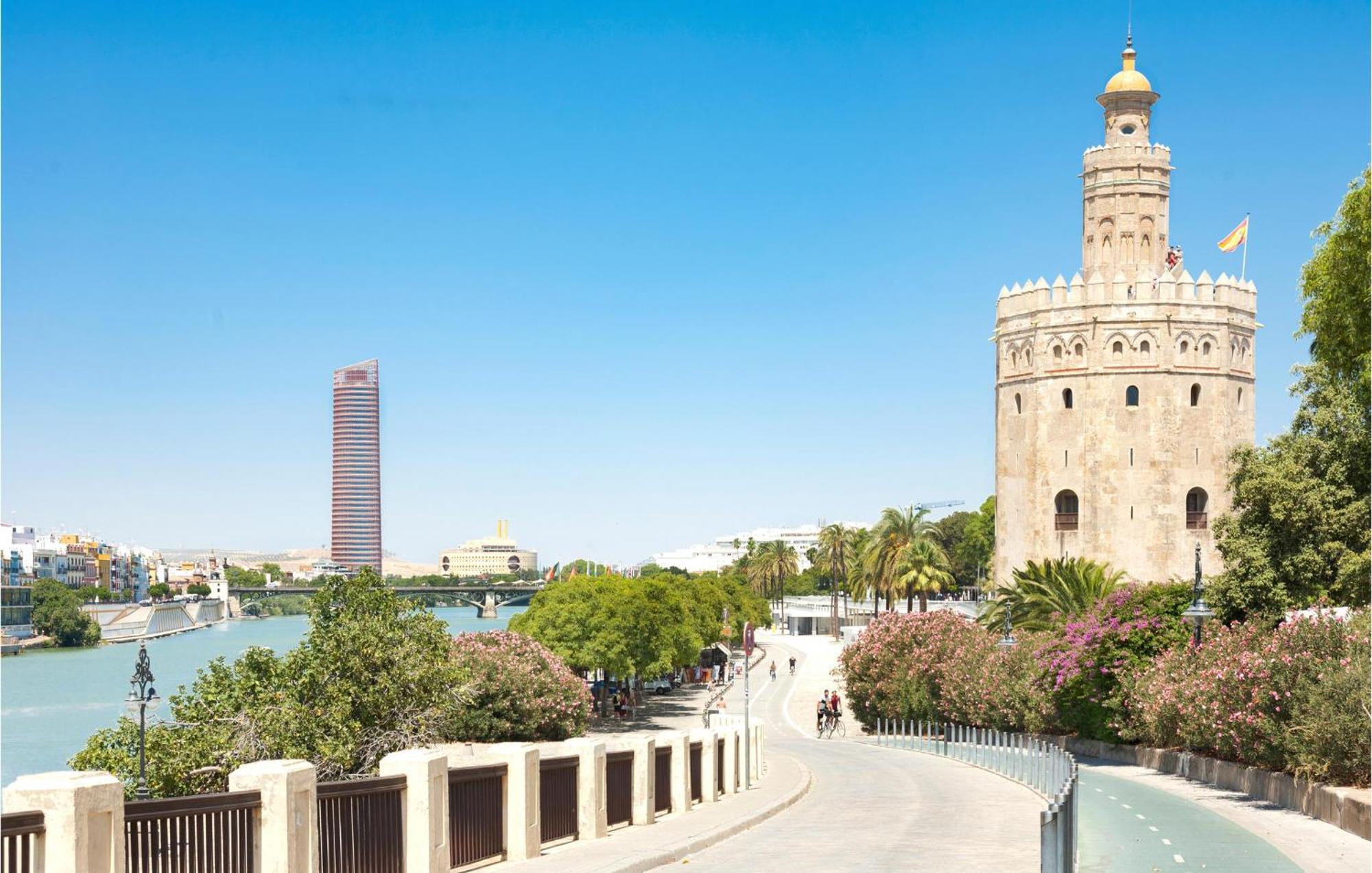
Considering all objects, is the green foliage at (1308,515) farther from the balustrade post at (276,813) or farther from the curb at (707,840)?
the balustrade post at (276,813)

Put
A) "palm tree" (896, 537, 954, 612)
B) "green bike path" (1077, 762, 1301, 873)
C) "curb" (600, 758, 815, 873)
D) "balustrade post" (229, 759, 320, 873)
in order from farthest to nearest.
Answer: "palm tree" (896, 537, 954, 612) < "green bike path" (1077, 762, 1301, 873) < "curb" (600, 758, 815, 873) < "balustrade post" (229, 759, 320, 873)

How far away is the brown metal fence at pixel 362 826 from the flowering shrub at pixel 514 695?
28.6 m

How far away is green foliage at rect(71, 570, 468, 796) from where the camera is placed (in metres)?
30.0

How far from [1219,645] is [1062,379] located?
130 ft

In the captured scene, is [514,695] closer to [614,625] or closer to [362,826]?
[614,625]

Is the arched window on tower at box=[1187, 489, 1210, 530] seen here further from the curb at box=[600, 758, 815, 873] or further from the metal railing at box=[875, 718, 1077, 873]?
the curb at box=[600, 758, 815, 873]

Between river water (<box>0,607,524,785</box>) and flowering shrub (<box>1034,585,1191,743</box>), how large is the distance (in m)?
16.6

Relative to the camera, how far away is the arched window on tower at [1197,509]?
6719cm

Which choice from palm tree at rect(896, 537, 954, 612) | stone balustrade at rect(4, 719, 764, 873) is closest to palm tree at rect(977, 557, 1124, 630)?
palm tree at rect(896, 537, 954, 612)

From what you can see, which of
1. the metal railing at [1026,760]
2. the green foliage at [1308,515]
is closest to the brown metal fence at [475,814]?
the metal railing at [1026,760]

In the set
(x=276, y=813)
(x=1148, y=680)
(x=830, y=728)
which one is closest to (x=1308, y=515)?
(x=1148, y=680)

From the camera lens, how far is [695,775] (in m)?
24.0

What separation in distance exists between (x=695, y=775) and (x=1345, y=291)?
15.5m

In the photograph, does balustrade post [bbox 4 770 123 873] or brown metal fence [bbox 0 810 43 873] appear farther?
balustrade post [bbox 4 770 123 873]
